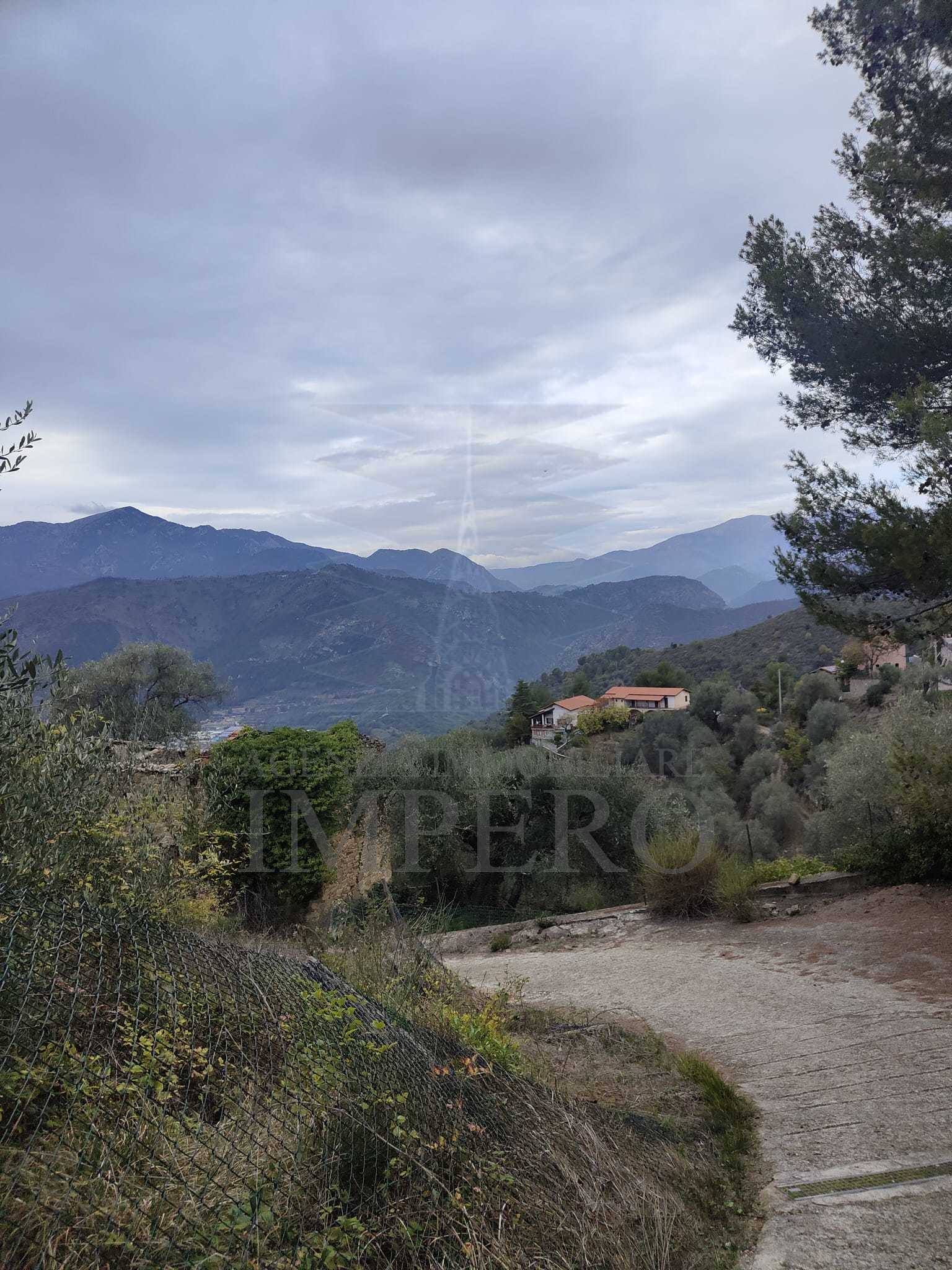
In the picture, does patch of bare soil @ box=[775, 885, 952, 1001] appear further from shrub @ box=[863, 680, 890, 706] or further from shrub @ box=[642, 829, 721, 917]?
shrub @ box=[863, 680, 890, 706]

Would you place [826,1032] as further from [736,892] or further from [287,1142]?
[287,1142]

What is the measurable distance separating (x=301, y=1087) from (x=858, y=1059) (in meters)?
3.34

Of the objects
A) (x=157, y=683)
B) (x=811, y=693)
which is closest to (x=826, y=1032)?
(x=157, y=683)

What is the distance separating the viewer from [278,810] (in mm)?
11156

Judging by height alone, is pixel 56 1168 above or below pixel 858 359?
below

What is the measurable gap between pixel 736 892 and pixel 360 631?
91.3 metres

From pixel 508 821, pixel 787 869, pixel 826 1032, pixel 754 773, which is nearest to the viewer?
pixel 826 1032

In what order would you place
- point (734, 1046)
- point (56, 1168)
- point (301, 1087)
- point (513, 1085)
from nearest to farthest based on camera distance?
1. point (56, 1168)
2. point (301, 1087)
3. point (513, 1085)
4. point (734, 1046)

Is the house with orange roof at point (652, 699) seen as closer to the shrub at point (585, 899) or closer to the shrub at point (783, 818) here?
the shrub at point (783, 818)

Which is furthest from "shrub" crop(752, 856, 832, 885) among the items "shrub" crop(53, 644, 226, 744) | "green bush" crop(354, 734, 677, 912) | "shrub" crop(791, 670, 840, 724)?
"shrub" crop(791, 670, 840, 724)

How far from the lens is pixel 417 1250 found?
2045mm

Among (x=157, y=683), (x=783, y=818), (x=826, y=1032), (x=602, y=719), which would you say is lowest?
(x=783, y=818)

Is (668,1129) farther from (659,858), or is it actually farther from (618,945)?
(659,858)

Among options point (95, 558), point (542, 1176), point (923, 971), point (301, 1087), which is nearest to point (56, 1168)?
point (301, 1087)
